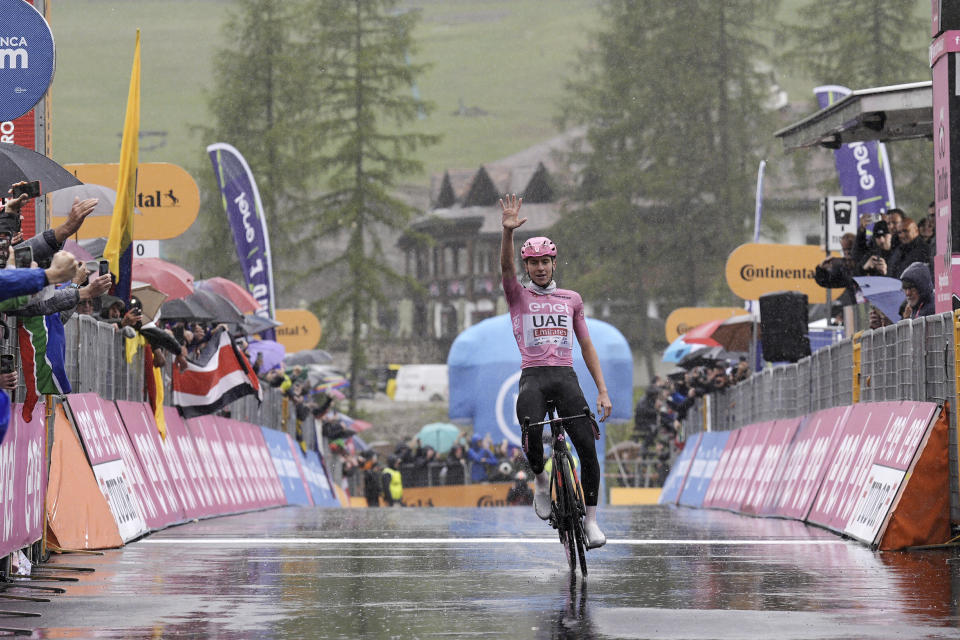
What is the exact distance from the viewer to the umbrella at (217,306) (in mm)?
21859

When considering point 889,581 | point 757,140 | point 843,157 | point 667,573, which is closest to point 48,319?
point 667,573

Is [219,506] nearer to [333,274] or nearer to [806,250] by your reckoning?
[806,250]

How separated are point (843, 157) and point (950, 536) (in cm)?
1598

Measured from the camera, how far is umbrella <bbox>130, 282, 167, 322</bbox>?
1834 cm

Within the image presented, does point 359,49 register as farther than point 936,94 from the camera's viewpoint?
Yes

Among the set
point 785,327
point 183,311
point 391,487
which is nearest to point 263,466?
point 183,311

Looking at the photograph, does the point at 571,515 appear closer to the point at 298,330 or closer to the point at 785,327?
the point at 785,327

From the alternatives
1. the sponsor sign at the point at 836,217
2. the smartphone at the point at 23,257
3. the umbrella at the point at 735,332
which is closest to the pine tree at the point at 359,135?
the umbrella at the point at 735,332

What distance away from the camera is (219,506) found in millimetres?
19984

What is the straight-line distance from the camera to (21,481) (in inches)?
379

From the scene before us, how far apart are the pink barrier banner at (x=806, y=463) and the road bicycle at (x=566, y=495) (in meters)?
5.67

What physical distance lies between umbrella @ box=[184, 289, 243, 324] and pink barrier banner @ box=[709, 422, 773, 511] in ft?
22.3

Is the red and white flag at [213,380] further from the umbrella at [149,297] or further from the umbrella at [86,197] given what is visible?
the umbrella at [86,197]

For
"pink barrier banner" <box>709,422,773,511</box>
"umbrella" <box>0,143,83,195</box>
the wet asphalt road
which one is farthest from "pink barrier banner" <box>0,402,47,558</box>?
"pink barrier banner" <box>709,422,773,511</box>
